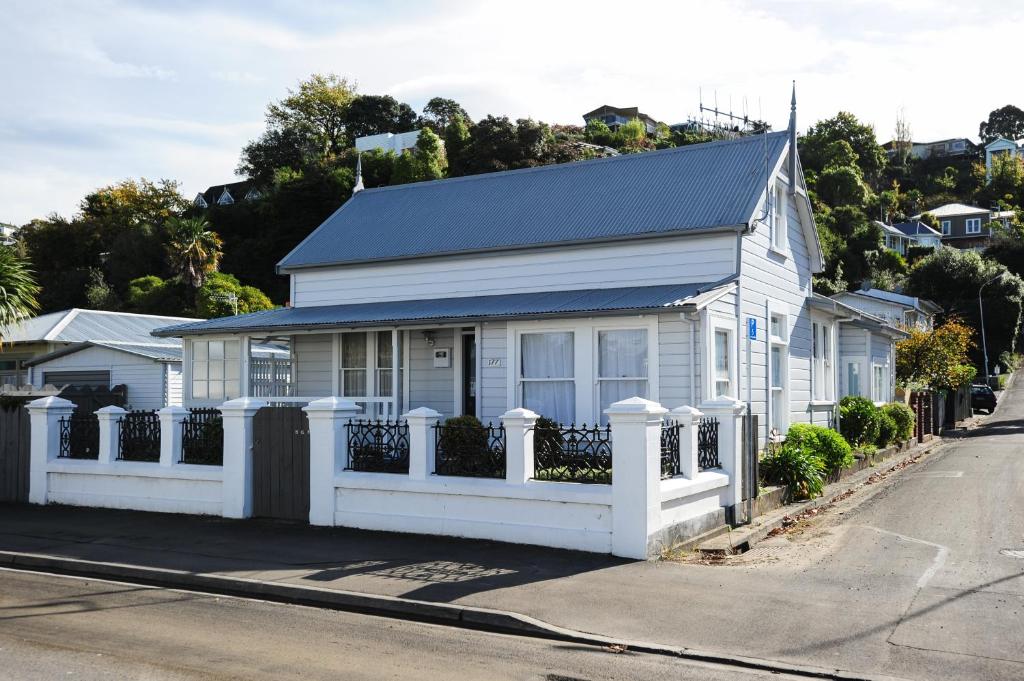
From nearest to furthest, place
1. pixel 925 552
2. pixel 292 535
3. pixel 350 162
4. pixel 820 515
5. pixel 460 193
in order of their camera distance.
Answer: pixel 925 552
pixel 292 535
pixel 820 515
pixel 460 193
pixel 350 162

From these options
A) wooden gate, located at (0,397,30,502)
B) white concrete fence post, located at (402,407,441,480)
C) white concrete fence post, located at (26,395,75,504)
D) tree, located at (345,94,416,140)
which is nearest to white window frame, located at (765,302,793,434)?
white concrete fence post, located at (402,407,441,480)

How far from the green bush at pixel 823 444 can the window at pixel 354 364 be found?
26.4 ft

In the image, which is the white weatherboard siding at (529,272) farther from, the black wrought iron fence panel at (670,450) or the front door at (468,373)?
the black wrought iron fence panel at (670,450)

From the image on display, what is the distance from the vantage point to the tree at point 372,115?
8112 centimetres

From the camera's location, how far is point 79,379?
98.0ft

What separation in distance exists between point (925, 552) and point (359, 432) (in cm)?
693

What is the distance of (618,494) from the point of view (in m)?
10.3

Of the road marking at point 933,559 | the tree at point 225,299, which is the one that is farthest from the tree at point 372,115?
the road marking at point 933,559

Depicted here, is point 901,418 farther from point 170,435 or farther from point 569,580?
point 170,435

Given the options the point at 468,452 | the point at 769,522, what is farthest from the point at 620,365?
the point at 468,452

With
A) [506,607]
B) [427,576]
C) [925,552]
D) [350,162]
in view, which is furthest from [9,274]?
[350,162]

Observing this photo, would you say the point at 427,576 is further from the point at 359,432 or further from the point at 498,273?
the point at 498,273

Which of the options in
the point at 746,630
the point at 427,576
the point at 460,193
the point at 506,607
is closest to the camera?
the point at 746,630

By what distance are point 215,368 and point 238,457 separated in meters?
6.76
